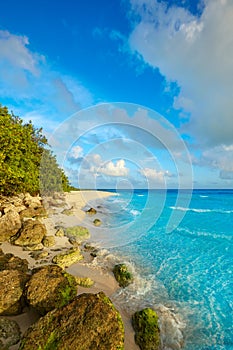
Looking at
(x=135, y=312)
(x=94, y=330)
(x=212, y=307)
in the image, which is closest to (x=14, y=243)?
(x=135, y=312)

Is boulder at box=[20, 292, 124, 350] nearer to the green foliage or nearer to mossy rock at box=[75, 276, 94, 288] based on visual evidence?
mossy rock at box=[75, 276, 94, 288]

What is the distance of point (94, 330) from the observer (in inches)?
173

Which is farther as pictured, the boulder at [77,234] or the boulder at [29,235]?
the boulder at [77,234]

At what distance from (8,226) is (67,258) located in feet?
15.5

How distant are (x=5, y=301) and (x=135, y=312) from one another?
4088 millimetres

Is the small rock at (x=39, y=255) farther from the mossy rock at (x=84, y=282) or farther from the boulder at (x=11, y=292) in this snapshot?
the boulder at (x=11, y=292)

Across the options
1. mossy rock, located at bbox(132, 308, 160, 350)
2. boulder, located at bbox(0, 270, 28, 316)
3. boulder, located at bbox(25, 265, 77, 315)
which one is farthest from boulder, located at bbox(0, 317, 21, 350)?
mossy rock, located at bbox(132, 308, 160, 350)

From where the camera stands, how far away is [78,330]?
14.2 ft

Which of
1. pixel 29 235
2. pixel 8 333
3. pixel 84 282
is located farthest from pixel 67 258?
pixel 8 333

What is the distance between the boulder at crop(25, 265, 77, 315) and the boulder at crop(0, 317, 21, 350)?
590mm

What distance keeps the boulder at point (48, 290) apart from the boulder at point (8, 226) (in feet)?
20.6

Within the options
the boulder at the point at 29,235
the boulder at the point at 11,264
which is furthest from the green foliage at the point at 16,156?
the boulder at the point at 11,264

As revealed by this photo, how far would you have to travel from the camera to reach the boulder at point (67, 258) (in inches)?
365

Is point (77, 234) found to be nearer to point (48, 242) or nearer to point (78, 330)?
point (48, 242)
